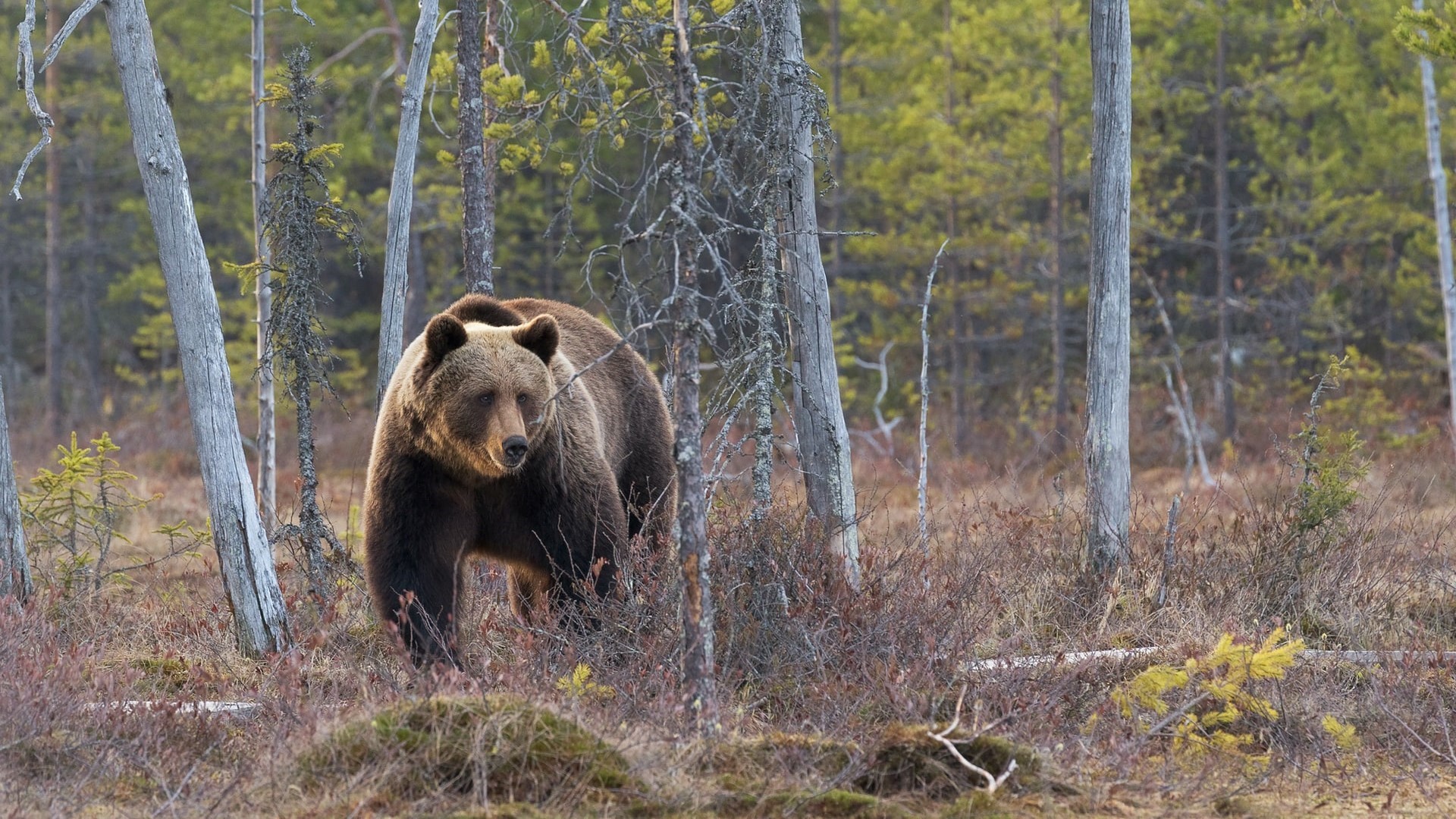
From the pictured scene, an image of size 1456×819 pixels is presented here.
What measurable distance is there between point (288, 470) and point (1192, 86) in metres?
17.3

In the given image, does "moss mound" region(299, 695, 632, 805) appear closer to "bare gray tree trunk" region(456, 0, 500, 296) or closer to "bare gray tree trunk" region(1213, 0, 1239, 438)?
"bare gray tree trunk" region(456, 0, 500, 296)

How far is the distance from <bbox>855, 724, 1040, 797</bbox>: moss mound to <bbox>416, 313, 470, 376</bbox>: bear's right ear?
293 centimetres

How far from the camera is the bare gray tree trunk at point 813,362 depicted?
7715 millimetres

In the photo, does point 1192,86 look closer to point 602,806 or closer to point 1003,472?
point 1003,472

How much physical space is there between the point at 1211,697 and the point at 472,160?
5.77 metres

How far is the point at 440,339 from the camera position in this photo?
653 cm

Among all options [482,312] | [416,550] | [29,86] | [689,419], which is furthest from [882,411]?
[689,419]

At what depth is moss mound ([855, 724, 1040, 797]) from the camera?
4953mm

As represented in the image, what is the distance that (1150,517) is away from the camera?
43.7 ft

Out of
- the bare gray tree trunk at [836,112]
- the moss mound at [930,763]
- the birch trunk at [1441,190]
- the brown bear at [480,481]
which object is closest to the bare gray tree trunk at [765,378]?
the brown bear at [480,481]

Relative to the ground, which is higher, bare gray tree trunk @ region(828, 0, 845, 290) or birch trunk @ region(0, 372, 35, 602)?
bare gray tree trunk @ region(828, 0, 845, 290)

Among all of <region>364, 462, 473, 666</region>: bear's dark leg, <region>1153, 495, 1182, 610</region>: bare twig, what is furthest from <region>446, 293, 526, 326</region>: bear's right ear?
<region>1153, 495, 1182, 610</region>: bare twig

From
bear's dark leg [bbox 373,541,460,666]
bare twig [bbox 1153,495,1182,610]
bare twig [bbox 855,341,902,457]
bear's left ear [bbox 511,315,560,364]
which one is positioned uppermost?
bear's left ear [bbox 511,315,560,364]

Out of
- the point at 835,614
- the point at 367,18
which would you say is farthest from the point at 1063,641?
the point at 367,18
